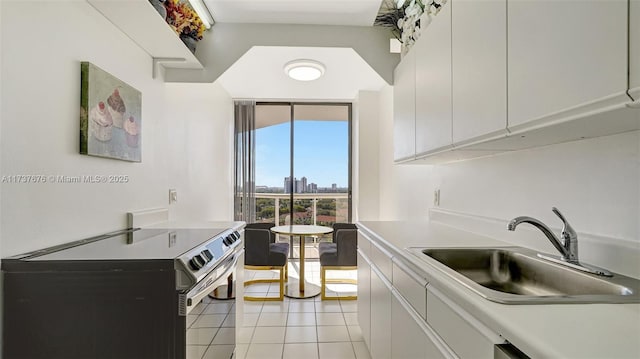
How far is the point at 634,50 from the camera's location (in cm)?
69

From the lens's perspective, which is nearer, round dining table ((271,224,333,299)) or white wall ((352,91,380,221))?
round dining table ((271,224,333,299))

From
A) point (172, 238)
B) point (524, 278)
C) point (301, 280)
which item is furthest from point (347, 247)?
point (524, 278)

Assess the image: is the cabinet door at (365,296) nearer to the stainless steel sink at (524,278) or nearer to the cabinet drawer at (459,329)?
the stainless steel sink at (524,278)

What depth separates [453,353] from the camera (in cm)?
93

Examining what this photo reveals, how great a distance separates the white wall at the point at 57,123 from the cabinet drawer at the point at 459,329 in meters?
1.52

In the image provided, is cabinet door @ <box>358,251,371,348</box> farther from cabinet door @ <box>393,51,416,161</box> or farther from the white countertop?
the white countertop

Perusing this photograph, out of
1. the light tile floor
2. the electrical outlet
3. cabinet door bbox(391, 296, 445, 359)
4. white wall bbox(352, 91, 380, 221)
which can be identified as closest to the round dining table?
the light tile floor

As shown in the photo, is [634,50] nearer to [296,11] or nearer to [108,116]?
[108,116]

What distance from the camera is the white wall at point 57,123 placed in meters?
1.20

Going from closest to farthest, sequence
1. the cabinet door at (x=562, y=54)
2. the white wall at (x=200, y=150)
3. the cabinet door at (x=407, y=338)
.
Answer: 1. the cabinet door at (x=562, y=54)
2. the cabinet door at (x=407, y=338)
3. the white wall at (x=200, y=150)

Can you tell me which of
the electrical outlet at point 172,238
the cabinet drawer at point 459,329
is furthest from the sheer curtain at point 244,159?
the cabinet drawer at point 459,329

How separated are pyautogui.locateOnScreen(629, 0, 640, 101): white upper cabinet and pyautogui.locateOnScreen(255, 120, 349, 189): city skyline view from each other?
13.3ft

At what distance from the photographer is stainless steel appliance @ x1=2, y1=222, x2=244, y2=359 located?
1.17 meters

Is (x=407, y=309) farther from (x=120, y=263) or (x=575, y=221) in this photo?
(x=120, y=263)
